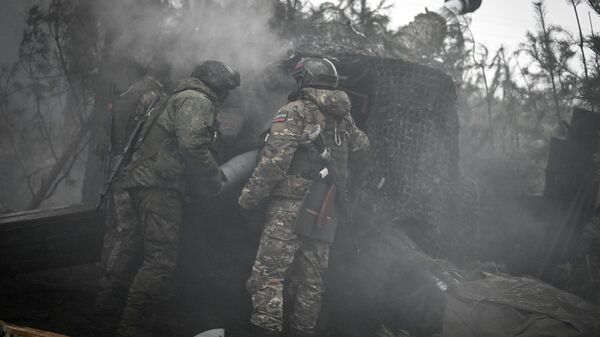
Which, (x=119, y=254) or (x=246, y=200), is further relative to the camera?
(x=119, y=254)

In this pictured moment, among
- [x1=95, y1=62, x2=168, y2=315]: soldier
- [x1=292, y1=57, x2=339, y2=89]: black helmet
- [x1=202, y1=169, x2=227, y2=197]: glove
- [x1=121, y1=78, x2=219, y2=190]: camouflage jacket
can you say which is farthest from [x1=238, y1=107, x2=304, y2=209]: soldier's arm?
[x1=95, y1=62, x2=168, y2=315]: soldier

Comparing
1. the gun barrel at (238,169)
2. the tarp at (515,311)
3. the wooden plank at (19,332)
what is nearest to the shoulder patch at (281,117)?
the gun barrel at (238,169)

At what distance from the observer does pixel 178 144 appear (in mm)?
3758

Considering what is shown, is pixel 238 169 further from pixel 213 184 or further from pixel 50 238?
pixel 50 238

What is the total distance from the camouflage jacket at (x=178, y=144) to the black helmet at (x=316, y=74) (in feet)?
→ 3.12

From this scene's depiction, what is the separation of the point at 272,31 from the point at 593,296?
4.90 m

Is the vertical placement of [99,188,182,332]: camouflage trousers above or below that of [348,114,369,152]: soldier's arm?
below

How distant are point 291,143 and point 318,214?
0.70 m

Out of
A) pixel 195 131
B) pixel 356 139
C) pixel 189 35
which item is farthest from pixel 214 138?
pixel 189 35

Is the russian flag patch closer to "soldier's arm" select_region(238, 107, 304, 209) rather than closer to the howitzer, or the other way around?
"soldier's arm" select_region(238, 107, 304, 209)

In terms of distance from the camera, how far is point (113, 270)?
3994 millimetres

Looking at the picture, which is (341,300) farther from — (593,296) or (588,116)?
(588,116)

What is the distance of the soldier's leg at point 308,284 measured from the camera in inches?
149

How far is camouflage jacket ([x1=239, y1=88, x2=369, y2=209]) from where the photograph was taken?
151 inches
